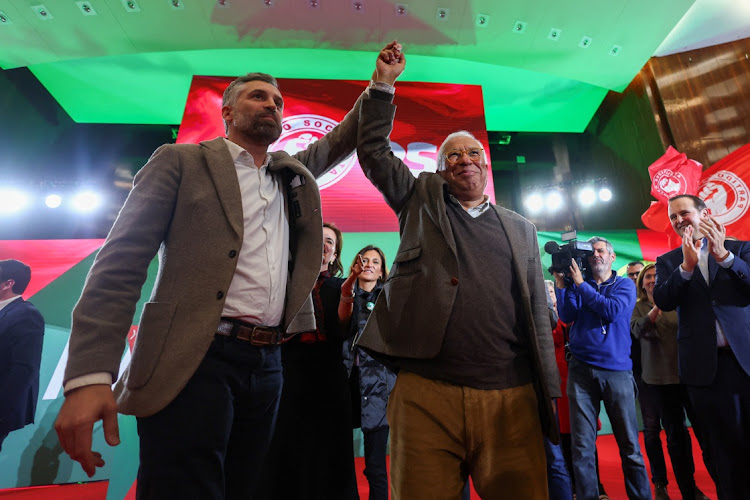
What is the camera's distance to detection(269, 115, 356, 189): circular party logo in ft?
17.0

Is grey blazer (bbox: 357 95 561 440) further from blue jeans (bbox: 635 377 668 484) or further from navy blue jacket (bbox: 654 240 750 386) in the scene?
blue jeans (bbox: 635 377 668 484)

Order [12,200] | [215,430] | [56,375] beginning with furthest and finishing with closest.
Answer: [12,200]
[56,375]
[215,430]

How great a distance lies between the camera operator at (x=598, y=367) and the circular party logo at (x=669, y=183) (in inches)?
116

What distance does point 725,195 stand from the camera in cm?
499

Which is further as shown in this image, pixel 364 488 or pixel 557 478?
pixel 364 488

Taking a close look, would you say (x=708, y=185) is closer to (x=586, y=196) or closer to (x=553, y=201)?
(x=586, y=196)

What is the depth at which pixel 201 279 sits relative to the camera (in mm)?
973

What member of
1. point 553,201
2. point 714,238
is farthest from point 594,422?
point 553,201

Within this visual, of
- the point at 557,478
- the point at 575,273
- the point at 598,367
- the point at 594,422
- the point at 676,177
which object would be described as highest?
the point at 676,177

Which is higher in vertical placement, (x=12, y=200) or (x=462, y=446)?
(x=12, y=200)

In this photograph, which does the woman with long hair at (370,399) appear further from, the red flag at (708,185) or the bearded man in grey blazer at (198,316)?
the red flag at (708,185)

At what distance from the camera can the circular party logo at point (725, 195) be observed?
488 cm

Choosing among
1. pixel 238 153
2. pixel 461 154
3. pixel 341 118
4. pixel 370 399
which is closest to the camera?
pixel 238 153

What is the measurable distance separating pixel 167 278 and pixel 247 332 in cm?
24
